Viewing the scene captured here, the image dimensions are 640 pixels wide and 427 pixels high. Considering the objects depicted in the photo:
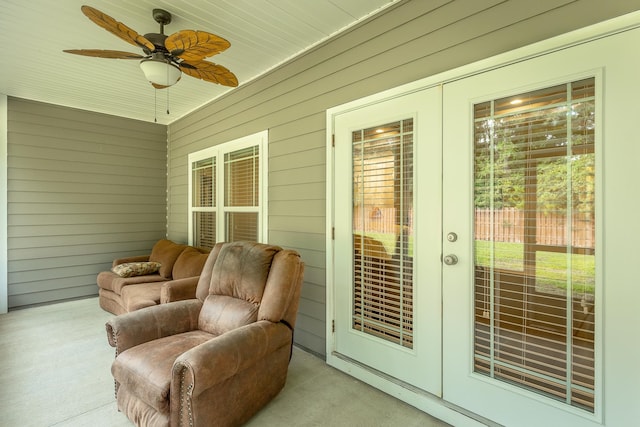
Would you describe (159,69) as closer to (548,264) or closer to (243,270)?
(243,270)

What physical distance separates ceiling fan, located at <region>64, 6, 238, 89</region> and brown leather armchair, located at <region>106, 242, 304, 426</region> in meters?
1.38

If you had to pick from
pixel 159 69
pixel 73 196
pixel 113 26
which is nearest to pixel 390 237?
pixel 159 69

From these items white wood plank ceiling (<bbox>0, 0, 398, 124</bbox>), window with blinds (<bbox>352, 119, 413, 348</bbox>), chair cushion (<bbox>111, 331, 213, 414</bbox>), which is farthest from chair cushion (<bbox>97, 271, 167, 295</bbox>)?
window with blinds (<bbox>352, 119, 413, 348</bbox>)

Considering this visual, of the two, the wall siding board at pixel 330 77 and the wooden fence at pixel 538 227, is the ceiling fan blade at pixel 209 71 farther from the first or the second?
the wooden fence at pixel 538 227

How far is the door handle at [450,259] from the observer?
76.2 inches

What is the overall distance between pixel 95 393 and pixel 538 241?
3.06 m

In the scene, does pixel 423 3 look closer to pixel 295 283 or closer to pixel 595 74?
pixel 595 74

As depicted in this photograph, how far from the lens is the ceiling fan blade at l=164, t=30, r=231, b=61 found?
6.13ft

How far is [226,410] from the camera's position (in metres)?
1.71

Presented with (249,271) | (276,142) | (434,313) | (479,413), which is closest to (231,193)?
(276,142)

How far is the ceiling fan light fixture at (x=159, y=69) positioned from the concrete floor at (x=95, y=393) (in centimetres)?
229

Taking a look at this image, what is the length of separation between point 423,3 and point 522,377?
2.39 meters

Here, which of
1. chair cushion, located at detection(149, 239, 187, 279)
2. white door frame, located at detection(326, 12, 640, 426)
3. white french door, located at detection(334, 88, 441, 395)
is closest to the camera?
white door frame, located at detection(326, 12, 640, 426)

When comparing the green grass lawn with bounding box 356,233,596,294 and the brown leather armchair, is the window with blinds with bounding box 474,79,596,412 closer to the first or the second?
the green grass lawn with bounding box 356,233,596,294
